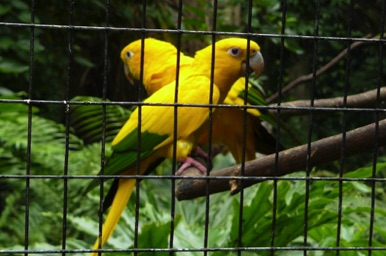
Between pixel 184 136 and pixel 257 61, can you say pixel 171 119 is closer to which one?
pixel 184 136

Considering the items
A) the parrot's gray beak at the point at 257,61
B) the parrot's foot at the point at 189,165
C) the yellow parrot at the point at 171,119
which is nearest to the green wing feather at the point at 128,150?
the yellow parrot at the point at 171,119

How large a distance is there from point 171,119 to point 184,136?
6cm

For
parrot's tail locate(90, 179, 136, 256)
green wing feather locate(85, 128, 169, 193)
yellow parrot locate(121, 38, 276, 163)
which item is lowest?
parrot's tail locate(90, 179, 136, 256)

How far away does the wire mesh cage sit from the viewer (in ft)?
3.50

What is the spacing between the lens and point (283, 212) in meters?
1.83

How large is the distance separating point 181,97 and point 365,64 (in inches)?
138

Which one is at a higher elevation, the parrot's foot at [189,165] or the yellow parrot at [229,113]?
the yellow parrot at [229,113]

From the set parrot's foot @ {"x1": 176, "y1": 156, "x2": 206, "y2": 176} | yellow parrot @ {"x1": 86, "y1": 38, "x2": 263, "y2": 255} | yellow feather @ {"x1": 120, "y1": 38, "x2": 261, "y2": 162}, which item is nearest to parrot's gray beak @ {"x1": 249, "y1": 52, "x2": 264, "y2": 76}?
yellow parrot @ {"x1": 86, "y1": 38, "x2": 263, "y2": 255}

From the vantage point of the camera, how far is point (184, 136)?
174 cm

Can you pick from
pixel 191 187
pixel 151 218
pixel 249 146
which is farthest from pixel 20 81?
pixel 191 187

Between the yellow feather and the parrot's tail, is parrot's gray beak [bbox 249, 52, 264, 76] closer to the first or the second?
the yellow feather

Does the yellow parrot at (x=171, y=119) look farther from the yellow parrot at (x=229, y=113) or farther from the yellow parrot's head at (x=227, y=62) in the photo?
the yellow parrot at (x=229, y=113)

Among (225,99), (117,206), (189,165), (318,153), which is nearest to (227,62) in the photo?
(225,99)

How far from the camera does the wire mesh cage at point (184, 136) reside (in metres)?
1.07
